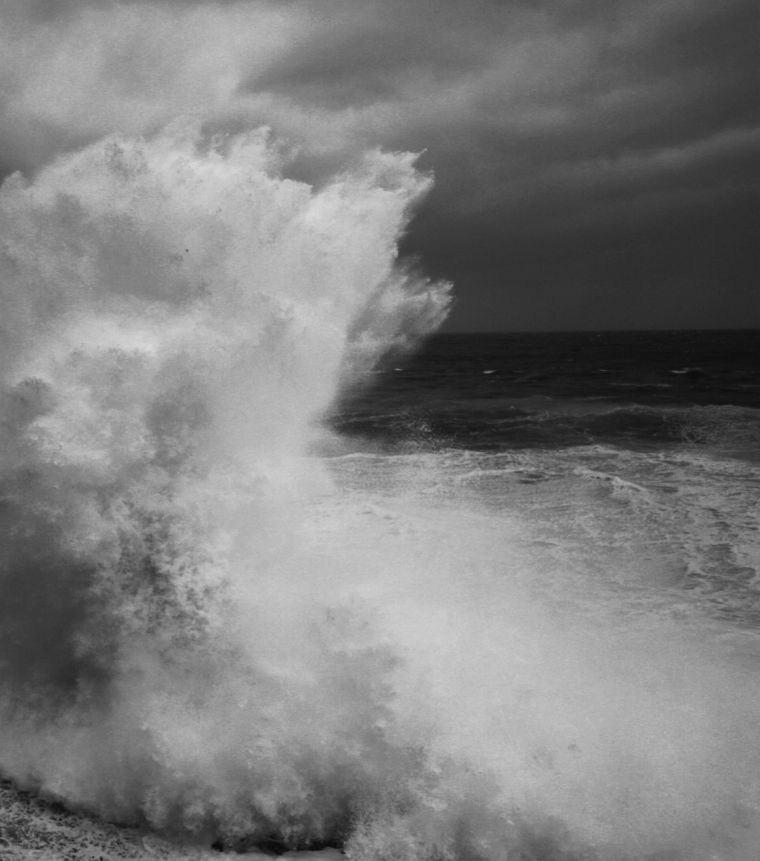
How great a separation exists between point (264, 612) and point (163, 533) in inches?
58.4

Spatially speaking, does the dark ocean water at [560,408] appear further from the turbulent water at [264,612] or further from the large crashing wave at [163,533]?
the large crashing wave at [163,533]

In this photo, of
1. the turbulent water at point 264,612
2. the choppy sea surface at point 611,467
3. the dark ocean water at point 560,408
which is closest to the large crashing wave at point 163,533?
the turbulent water at point 264,612

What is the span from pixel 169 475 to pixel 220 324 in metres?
2.29

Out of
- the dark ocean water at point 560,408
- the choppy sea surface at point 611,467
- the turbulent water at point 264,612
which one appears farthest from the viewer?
the dark ocean water at point 560,408

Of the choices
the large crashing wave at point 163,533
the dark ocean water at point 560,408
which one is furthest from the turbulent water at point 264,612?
the dark ocean water at point 560,408

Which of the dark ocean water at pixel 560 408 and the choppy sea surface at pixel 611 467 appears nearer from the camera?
the choppy sea surface at pixel 611 467

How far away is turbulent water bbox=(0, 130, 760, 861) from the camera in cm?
615

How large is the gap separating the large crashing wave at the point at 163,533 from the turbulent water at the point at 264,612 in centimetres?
3

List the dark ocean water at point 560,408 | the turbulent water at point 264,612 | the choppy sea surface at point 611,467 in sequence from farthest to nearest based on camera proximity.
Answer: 1. the dark ocean water at point 560,408
2. the choppy sea surface at point 611,467
3. the turbulent water at point 264,612

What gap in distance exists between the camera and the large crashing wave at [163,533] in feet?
20.7

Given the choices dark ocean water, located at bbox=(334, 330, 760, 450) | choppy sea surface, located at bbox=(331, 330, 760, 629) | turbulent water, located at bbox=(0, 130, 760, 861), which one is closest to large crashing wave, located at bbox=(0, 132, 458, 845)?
turbulent water, located at bbox=(0, 130, 760, 861)

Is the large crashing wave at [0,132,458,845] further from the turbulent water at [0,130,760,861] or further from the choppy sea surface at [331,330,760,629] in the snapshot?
the choppy sea surface at [331,330,760,629]

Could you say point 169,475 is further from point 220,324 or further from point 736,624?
point 736,624

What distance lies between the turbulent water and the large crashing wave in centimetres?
3
